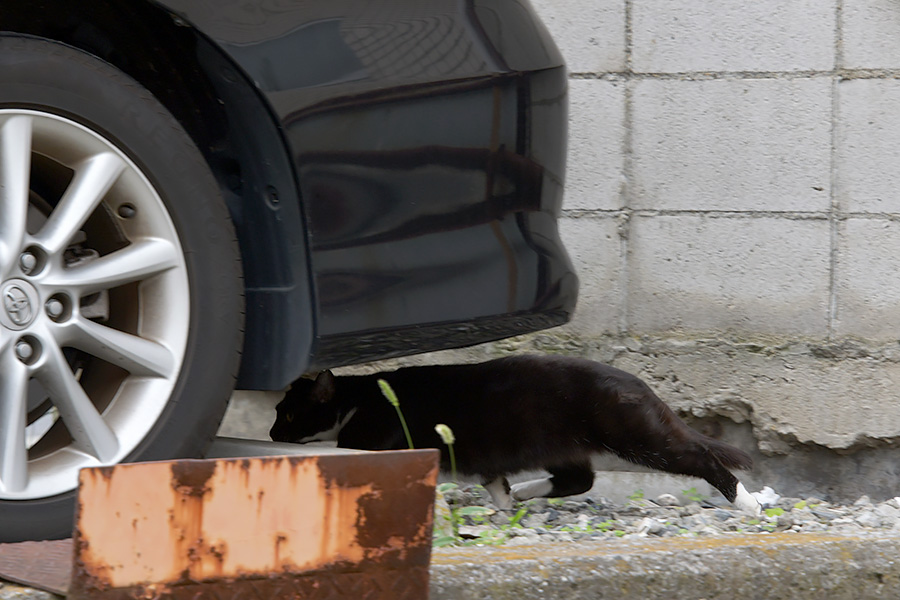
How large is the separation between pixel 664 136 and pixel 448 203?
179 centimetres

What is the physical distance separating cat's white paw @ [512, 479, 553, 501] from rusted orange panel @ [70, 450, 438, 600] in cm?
223

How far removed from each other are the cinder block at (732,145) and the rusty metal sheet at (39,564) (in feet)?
8.55

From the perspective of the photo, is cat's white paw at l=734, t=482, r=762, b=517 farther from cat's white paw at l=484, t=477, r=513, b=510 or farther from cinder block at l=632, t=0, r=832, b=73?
cinder block at l=632, t=0, r=832, b=73


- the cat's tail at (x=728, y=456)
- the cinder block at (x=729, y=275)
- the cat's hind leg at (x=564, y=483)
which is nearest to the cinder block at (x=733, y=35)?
the cinder block at (x=729, y=275)

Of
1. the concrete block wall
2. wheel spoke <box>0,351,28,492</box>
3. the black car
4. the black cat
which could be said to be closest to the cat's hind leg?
the black cat

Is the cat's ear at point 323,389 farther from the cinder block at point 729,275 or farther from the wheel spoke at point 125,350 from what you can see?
the wheel spoke at point 125,350

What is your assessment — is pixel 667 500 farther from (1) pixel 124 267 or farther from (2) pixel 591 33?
(1) pixel 124 267

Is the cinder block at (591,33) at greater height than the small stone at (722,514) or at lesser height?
greater

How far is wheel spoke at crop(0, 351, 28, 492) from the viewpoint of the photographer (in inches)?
64.9

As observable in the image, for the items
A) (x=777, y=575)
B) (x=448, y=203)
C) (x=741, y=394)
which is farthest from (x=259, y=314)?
(x=741, y=394)

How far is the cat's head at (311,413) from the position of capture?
3668mm

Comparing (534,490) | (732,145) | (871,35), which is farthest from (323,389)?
(871,35)

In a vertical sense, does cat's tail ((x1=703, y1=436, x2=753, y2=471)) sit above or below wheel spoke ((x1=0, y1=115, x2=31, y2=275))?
below

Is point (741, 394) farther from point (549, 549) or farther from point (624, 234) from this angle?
point (549, 549)
